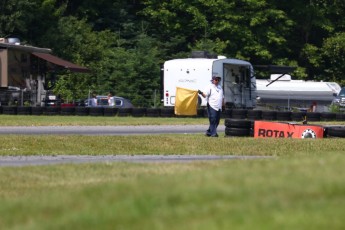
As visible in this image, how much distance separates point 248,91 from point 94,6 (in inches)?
960

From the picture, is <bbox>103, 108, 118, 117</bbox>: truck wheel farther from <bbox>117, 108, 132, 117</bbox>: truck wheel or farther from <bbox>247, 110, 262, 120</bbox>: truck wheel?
<bbox>247, 110, 262, 120</bbox>: truck wheel

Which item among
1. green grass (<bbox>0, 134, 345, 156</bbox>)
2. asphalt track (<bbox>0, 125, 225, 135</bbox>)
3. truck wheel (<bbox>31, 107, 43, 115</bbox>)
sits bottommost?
asphalt track (<bbox>0, 125, 225, 135</bbox>)

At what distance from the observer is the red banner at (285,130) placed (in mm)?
24594

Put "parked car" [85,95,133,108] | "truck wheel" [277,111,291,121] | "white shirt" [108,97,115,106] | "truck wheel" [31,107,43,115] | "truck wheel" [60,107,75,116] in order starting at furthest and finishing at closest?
"parked car" [85,95,133,108] < "white shirt" [108,97,115,106] < "truck wheel" [60,107,75,116] < "truck wheel" [31,107,43,115] < "truck wheel" [277,111,291,121]

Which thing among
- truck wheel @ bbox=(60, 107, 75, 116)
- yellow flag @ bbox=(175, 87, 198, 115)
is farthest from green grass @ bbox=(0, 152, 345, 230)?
truck wheel @ bbox=(60, 107, 75, 116)

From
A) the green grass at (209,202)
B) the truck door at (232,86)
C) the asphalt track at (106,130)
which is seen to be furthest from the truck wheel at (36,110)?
the green grass at (209,202)

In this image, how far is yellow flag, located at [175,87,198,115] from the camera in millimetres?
35469

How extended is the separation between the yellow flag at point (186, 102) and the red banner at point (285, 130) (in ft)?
33.6

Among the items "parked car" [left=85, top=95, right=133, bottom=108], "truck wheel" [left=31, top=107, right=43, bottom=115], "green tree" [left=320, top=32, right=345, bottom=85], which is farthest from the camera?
"green tree" [left=320, top=32, right=345, bottom=85]

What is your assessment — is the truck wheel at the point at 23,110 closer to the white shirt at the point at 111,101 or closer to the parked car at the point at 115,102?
the parked car at the point at 115,102

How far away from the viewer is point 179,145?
2173 centimetres

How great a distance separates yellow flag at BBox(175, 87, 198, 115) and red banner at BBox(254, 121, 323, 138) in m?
10.2

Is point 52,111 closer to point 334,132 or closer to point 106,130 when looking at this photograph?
point 106,130

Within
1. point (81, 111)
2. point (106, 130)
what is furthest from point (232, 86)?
point (106, 130)
